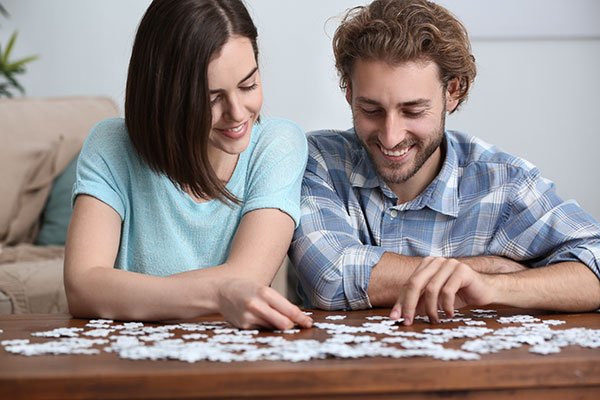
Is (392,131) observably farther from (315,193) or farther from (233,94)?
(233,94)

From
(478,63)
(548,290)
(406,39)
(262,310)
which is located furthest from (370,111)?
(478,63)

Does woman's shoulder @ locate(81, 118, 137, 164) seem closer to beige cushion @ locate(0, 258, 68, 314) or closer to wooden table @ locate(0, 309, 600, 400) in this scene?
wooden table @ locate(0, 309, 600, 400)

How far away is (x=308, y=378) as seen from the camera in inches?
46.9

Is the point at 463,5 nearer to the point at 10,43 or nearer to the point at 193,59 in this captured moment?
the point at 10,43

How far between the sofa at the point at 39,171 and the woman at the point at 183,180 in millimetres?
1528

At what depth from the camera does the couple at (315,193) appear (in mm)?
1841

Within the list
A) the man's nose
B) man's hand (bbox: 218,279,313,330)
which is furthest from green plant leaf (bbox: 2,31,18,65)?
man's hand (bbox: 218,279,313,330)

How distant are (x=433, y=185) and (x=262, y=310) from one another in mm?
805

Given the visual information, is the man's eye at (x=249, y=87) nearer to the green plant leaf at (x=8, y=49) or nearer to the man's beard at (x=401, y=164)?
the man's beard at (x=401, y=164)

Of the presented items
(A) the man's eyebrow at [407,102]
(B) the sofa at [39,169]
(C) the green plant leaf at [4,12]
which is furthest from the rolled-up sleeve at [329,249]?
(C) the green plant leaf at [4,12]

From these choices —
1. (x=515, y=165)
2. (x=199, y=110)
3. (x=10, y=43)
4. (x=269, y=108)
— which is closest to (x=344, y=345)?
(x=199, y=110)

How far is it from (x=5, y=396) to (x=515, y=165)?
1.41 metres

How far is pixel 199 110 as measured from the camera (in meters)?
1.88

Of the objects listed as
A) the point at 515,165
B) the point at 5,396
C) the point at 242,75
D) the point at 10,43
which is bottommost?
the point at 5,396
